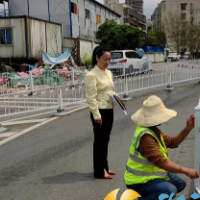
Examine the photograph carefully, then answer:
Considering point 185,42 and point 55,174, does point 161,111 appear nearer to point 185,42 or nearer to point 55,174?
point 55,174

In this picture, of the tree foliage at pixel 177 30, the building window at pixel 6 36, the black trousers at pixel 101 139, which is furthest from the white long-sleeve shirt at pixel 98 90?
the tree foliage at pixel 177 30

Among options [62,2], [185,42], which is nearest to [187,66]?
[62,2]

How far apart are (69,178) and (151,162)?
6.25ft

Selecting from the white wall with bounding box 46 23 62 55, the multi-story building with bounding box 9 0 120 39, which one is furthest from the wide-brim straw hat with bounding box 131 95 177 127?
the multi-story building with bounding box 9 0 120 39

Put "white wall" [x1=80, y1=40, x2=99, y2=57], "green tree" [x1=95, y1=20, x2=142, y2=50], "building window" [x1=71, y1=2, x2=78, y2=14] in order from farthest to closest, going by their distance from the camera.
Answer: "green tree" [x1=95, y1=20, x2=142, y2=50] < "building window" [x1=71, y1=2, x2=78, y2=14] < "white wall" [x1=80, y1=40, x2=99, y2=57]

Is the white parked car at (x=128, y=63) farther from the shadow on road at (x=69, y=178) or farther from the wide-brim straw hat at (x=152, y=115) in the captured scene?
the wide-brim straw hat at (x=152, y=115)

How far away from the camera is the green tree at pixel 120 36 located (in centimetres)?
3172

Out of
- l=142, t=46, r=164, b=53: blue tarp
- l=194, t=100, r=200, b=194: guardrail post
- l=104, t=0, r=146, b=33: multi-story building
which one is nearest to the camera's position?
l=194, t=100, r=200, b=194: guardrail post

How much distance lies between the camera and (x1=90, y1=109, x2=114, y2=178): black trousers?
3891 millimetres

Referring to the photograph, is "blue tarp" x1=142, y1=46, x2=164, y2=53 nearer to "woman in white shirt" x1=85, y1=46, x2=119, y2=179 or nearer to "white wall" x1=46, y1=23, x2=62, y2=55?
"white wall" x1=46, y1=23, x2=62, y2=55

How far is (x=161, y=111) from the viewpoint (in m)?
2.62

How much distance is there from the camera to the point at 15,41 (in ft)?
73.2

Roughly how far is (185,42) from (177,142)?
54678 mm

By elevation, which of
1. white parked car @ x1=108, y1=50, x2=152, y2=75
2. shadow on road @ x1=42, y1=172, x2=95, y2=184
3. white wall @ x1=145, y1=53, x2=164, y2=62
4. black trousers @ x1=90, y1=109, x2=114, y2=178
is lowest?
shadow on road @ x1=42, y1=172, x2=95, y2=184
